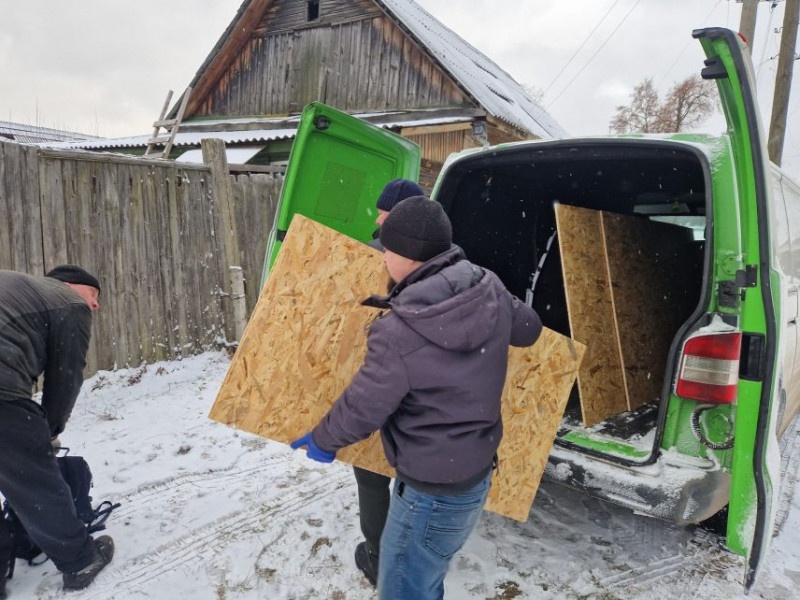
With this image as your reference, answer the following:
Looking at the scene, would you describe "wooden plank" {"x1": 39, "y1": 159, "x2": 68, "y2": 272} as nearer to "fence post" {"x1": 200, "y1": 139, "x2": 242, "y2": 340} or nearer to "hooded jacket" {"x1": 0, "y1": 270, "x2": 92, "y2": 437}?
"fence post" {"x1": 200, "y1": 139, "x2": 242, "y2": 340}

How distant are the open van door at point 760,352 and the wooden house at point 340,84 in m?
8.68

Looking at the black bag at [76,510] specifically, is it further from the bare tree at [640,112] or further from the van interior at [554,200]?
the bare tree at [640,112]

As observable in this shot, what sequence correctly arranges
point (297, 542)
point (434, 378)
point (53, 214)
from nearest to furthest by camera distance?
point (434, 378), point (297, 542), point (53, 214)

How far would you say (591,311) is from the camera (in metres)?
3.46

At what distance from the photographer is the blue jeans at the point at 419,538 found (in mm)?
1846

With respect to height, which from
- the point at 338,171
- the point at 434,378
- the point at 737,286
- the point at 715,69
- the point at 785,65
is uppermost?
the point at 785,65

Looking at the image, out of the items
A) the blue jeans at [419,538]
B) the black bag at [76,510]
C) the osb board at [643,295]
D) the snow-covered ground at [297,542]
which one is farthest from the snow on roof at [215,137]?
the blue jeans at [419,538]

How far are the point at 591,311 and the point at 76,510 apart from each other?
3.33 meters

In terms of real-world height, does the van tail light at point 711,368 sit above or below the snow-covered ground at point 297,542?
above

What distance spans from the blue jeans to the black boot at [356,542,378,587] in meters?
0.75

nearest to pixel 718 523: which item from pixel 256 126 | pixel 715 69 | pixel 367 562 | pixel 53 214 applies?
pixel 367 562

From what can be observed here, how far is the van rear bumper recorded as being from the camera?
7.52 ft

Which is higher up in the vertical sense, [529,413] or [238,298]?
[529,413]

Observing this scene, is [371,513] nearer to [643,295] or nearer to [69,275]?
[69,275]
